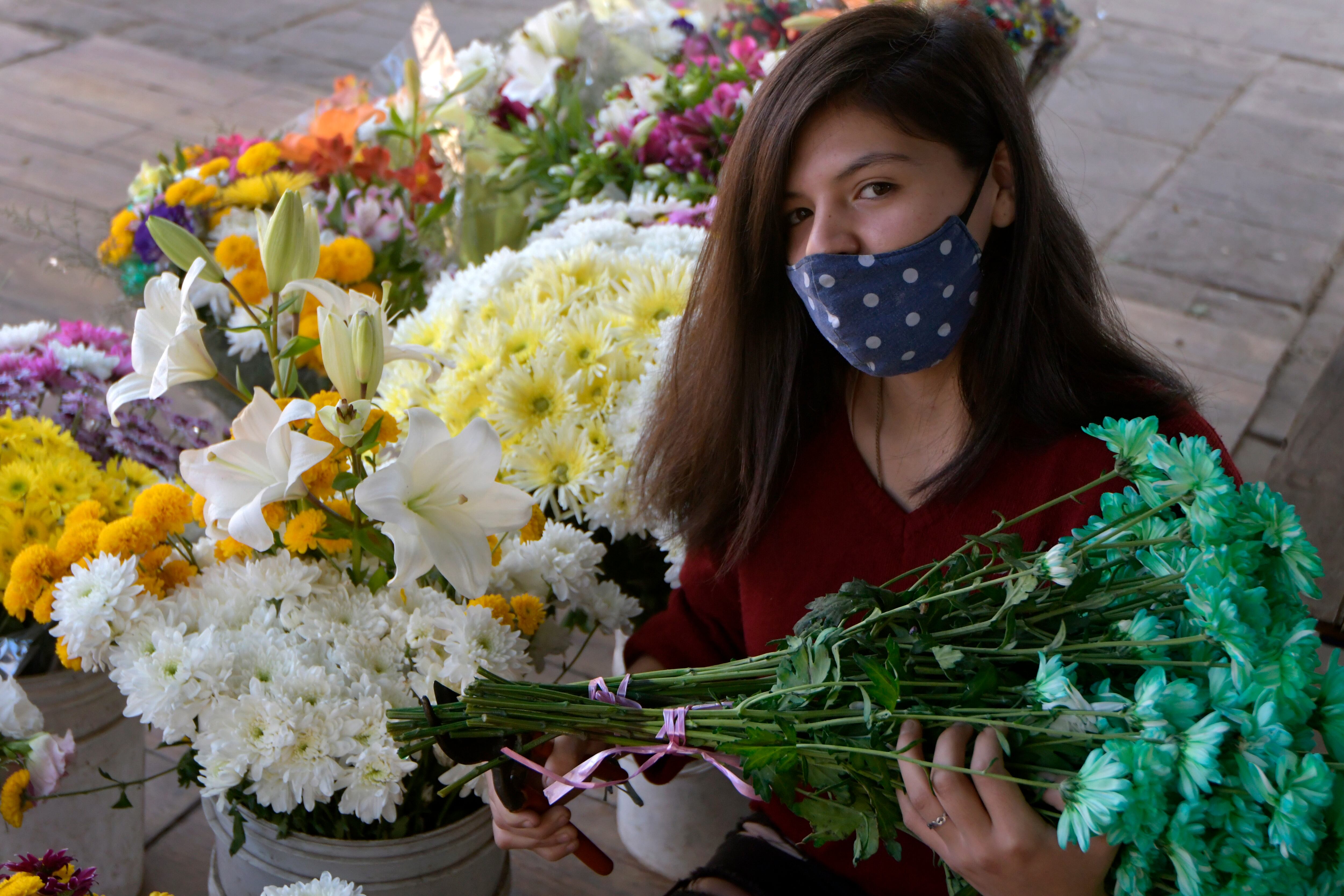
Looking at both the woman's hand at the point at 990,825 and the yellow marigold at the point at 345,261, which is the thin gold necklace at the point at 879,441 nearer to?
the woman's hand at the point at 990,825

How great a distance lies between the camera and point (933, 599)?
33.1 inches

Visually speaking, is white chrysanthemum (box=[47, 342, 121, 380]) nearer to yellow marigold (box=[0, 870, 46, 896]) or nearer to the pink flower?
the pink flower

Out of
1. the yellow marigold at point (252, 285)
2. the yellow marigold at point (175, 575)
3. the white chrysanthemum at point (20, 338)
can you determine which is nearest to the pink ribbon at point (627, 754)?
the yellow marigold at point (175, 575)

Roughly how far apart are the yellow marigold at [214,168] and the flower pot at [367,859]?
112 centimetres

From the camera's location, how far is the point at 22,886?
2.85ft

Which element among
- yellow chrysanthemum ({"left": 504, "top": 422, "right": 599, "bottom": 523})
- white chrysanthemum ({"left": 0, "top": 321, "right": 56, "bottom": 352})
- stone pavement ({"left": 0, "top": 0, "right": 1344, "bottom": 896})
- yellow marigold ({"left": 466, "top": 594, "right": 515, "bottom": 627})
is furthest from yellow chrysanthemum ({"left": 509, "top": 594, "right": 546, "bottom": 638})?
stone pavement ({"left": 0, "top": 0, "right": 1344, "bottom": 896})

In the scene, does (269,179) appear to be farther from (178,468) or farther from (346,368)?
(346,368)

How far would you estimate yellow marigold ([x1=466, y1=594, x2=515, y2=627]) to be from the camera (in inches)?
43.4

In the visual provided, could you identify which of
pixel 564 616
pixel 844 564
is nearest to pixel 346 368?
pixel 564 616

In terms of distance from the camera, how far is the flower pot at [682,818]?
1.67 meters

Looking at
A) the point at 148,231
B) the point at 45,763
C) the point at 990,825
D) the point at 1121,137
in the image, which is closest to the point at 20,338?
the point at 148,231

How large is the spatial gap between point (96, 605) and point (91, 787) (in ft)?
1.89

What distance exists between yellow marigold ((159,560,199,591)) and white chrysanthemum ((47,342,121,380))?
464 millimetres

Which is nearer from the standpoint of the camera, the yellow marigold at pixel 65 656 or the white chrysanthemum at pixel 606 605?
the yellow marigold at pixel 65 656
